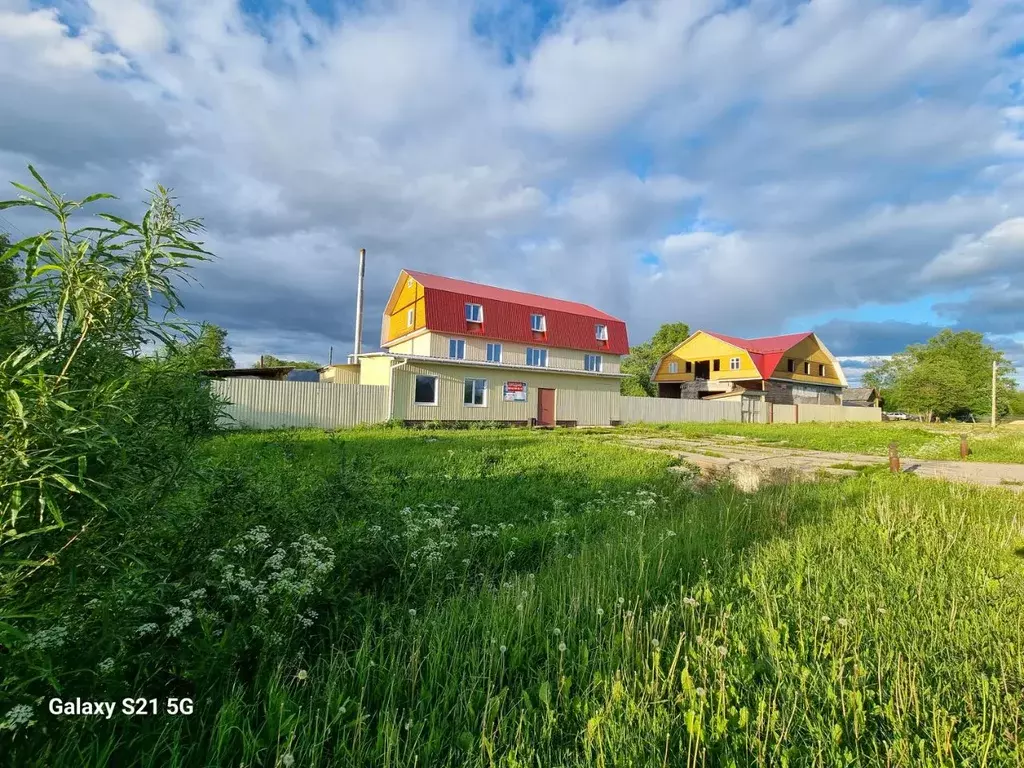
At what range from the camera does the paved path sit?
340 inches

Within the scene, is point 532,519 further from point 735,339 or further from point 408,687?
point 735,339

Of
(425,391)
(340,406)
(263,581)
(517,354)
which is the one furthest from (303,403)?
(263,581)

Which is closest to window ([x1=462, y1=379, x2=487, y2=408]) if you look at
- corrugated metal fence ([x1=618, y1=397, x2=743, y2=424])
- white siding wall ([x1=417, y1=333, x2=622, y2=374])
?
white siding wall ([x1=417, y1=333, x2=622, y2=374])

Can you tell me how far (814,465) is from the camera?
35.5 ft

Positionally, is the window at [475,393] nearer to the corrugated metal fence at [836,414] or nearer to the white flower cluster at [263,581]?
the white flower cluster at [263,581]

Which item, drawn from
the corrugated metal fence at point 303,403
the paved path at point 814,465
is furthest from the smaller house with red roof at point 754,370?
the corrugated metal fence at point 303,403

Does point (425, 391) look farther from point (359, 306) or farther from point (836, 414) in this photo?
point (836, 414)

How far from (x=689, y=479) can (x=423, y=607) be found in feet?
20.3

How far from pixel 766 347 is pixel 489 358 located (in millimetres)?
26908

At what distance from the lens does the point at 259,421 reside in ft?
55.5

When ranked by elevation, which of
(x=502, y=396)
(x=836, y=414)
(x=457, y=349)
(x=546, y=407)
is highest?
(x=457, y=349)

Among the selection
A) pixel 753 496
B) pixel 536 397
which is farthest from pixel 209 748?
pixel 536 397

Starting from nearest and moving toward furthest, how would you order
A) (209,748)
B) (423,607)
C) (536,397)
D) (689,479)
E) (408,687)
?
(209,748) < (408,687) < (423,607) < (689,479) < (536,397)

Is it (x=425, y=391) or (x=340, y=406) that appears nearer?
(x=340, y=406)
